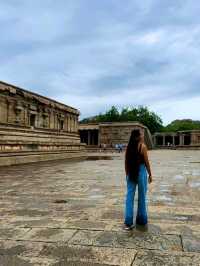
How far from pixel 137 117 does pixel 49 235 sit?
291 ft

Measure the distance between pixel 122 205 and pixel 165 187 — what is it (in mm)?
3190

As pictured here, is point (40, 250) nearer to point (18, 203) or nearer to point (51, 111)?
point (18, 203)

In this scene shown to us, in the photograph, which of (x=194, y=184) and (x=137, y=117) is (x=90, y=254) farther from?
(x=137, y=117)

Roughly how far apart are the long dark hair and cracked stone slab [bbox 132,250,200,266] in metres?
1.54

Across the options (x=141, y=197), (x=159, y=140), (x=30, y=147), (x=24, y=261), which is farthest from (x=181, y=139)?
(x=24, y=261)

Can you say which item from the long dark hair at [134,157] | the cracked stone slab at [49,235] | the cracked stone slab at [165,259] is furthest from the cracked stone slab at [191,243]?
the cracked stone slab at [49,235]

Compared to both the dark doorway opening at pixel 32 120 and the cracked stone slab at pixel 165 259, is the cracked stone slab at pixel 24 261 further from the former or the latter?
the dark doorway opening at pixel 32 120

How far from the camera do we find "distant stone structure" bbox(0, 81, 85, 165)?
20.1m

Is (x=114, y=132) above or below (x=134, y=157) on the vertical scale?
above

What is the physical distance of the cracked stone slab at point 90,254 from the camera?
3811mm

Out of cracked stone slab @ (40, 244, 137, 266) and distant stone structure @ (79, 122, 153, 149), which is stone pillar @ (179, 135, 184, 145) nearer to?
distant stone structure @ (79, 122, 153, 149)

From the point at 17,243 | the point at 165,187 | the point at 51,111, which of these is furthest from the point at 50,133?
the point at 17,243

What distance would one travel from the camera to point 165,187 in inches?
388

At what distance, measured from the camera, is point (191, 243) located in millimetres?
4441
